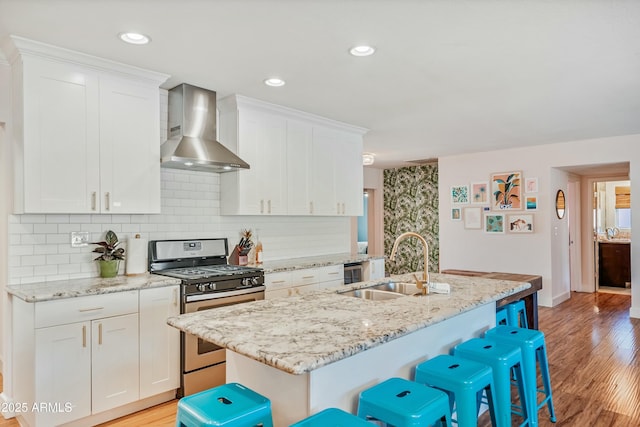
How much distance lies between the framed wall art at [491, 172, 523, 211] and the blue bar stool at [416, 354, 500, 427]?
4906 millimetres

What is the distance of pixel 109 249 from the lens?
3084 mm

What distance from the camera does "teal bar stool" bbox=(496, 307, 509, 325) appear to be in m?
3.22

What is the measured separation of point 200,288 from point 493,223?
510 cm

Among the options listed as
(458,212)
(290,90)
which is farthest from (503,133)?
(290,90)

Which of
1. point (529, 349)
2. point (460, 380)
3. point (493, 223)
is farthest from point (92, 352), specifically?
point (493, 223)

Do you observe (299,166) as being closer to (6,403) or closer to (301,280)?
(301,280)

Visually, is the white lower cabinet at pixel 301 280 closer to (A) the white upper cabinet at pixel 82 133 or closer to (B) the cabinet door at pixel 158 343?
(B) the cabinet door at pixel 158 343

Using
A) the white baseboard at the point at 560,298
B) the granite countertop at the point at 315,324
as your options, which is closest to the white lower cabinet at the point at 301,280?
the granite countertop at the point at 315,324

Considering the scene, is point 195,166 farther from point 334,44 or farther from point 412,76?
point 412,76

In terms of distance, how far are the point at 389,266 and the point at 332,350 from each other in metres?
7.66

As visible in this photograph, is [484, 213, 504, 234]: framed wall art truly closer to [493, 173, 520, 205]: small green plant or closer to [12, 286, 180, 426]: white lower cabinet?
[493, 173, 520, 205]: small green plant

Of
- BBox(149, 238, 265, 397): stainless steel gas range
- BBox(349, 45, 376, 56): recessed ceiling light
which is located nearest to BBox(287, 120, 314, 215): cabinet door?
BBox(149, 238, 265, 397): stainless steel gas range

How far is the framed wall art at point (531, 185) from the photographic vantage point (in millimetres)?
6227

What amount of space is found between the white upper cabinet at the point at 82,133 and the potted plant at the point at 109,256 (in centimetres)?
25
